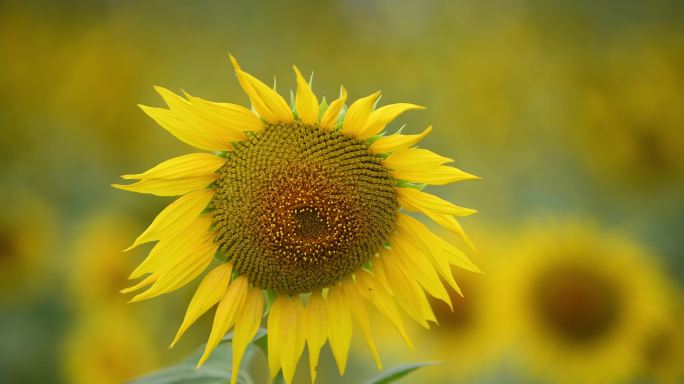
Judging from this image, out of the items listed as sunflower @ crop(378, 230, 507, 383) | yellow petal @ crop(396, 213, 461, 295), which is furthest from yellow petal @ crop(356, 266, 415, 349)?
sunflower @ crop(378, 230, 507, 383)

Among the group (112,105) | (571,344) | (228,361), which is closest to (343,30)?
(112,105)

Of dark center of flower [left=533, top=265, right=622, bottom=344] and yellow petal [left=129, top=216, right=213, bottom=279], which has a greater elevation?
dark center of flower [left=533, top=265, right=622, bottom=344]

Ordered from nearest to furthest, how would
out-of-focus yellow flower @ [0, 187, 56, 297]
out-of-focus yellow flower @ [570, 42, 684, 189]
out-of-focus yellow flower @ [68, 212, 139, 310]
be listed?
out-of-focus yellow flower @ [68, 212, 139, 310], out-of-focus yellow flower @ [0, 187, 56, 297], out-of-focus yellow flower @ [570, 42, 684, 189]

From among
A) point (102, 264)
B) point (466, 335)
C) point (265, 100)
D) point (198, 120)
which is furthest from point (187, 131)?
point (102, 264)

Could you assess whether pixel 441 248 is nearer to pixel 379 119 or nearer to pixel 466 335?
pixel 379 119

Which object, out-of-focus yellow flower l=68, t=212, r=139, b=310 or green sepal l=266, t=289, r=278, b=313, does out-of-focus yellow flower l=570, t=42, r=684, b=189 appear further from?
green sepal l=266, t=289, r=278, b=313

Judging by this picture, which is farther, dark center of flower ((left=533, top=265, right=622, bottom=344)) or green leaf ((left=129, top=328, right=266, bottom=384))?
dark center of flower ((left=533, top=265, right=622, bottom=344))
